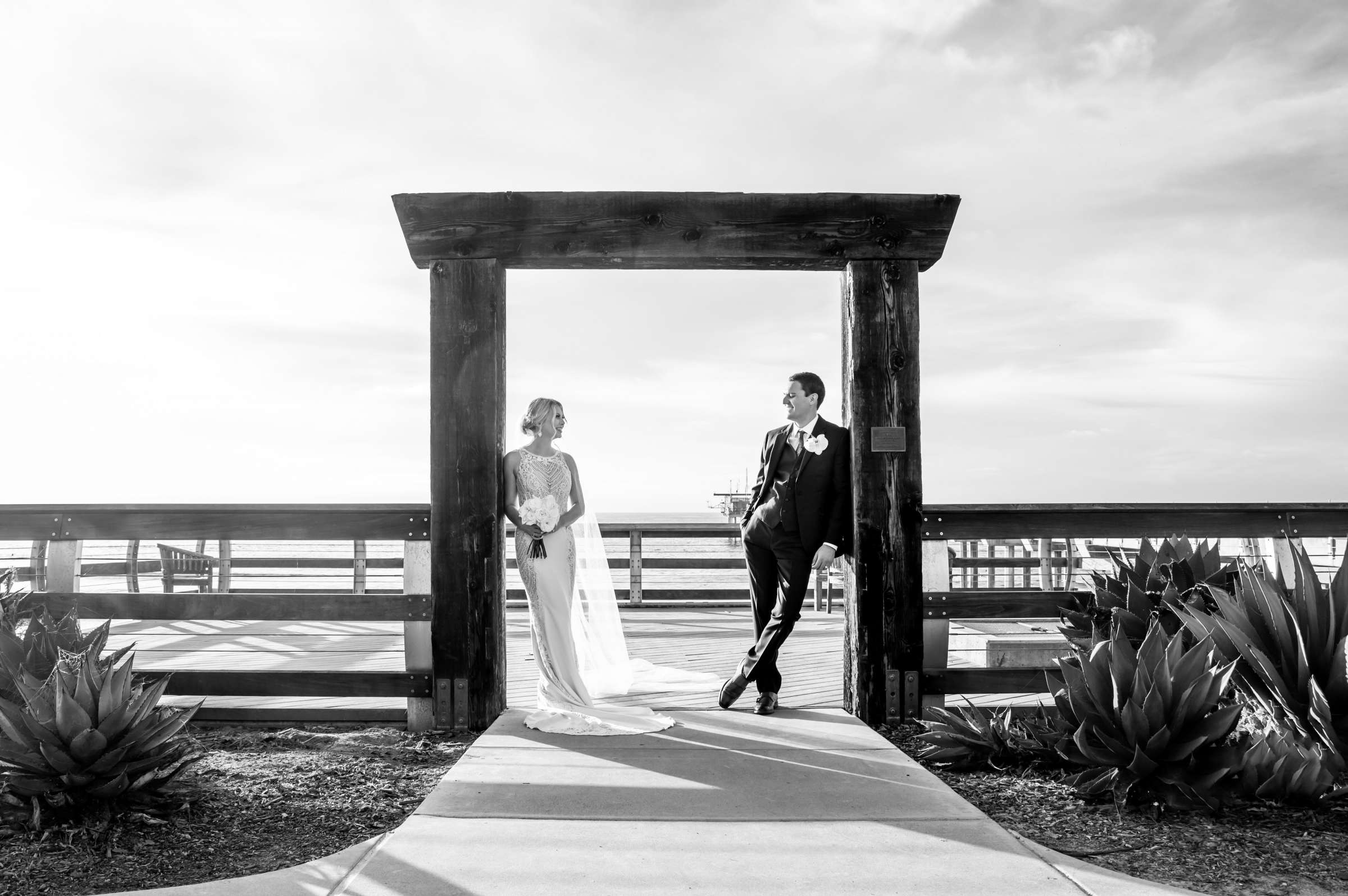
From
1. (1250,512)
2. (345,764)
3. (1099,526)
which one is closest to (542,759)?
(345,764)

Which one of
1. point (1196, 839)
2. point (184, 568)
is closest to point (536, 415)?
point (1196, 839)

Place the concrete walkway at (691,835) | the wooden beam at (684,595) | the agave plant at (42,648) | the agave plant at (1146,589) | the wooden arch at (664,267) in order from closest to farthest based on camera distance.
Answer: the concrete walkway at (691,835), the agave plant at (42,648), the agave plant at (1146,589), the wooden arch at (664,267), the wooden beam at (684,595)

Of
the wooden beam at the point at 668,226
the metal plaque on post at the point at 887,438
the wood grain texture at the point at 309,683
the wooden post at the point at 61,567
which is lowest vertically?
the wood grain texture at the point at 309,683

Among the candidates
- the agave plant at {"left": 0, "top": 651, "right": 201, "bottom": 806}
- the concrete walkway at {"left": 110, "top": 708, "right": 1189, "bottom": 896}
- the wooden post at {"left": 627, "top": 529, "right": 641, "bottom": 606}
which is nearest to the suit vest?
the concrete walkway at {"left": 110, "top": 708, "right": 1189, "bottom": 896}

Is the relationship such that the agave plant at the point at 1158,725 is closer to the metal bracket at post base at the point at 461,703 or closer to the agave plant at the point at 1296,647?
the agave plant at the point at 1296,647

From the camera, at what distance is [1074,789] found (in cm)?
400

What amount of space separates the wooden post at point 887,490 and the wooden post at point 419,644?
244 centimetres

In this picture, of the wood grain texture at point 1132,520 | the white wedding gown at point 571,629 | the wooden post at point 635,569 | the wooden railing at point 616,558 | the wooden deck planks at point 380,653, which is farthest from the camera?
the wooden post at point 635,569

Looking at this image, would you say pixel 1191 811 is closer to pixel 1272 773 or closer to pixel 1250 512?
pixel 1272 773

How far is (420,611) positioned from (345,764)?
3.36 feet

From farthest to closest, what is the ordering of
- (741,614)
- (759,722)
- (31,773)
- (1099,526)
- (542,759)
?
(741,614) < (1099,526) < (759,722) < (542,759) < (31,773)

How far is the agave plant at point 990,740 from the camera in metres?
4.43

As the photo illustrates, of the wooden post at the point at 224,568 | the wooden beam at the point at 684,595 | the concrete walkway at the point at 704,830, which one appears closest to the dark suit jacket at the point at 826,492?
the concrete walkway at the point at 704,830

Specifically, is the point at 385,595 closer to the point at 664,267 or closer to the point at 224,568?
the point at 664,267
